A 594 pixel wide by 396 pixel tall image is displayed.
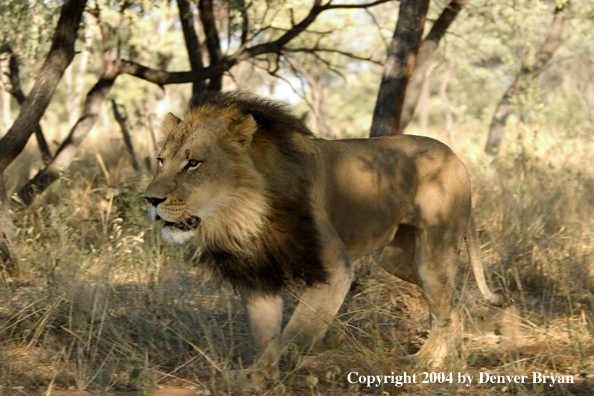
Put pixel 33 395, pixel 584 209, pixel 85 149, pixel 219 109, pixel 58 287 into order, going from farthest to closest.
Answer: pixel 85 149 < pixel 584 209 < pixel 58 287 < pixel 219 109 < pixel 33 395

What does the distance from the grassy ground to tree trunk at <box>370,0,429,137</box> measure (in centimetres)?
132

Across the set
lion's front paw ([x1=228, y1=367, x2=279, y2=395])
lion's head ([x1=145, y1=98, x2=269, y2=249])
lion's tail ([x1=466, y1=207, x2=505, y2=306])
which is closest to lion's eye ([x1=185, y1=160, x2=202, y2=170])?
lion's head ([x1=145, y1=98, x2=269, y2=249])

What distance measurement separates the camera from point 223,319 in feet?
15.0

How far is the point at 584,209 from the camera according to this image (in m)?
6.68

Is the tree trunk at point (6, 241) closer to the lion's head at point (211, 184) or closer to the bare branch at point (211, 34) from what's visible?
the lion's head at point (211, 184)

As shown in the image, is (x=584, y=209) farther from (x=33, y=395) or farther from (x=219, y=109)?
(x=33, y=395)

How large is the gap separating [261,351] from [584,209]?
13.9 feet

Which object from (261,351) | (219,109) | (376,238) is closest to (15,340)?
(261,351)

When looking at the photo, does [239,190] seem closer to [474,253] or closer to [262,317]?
[262,317]

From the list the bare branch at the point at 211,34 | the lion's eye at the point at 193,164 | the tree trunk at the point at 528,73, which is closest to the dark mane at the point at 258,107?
the lion's eye at the point at 193,164

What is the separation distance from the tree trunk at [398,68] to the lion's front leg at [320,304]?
103 inches

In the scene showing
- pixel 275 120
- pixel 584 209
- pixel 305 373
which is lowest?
pixel 305 373

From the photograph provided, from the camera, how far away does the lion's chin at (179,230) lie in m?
3.36

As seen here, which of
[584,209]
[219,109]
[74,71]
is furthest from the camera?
[74,71]
